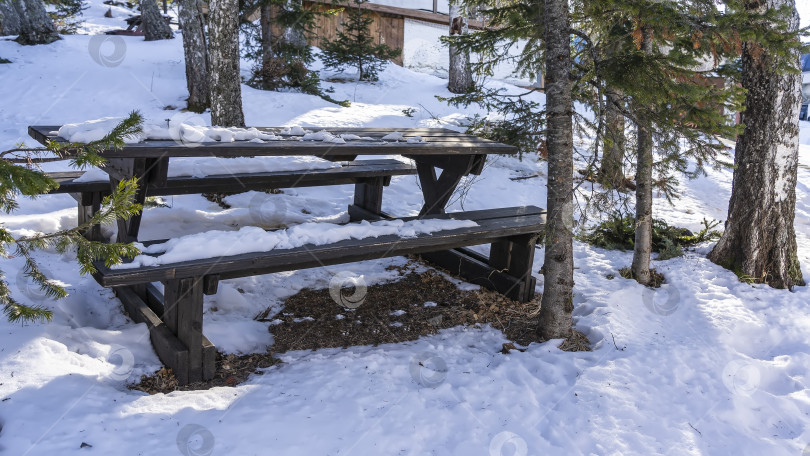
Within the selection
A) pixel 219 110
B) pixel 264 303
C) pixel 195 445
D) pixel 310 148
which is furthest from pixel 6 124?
pixel 195 445

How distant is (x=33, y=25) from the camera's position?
13156mm

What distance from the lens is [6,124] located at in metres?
8.81

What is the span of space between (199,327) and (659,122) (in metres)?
3.52

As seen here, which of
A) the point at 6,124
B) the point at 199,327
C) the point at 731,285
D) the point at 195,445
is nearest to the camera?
the point at 195,445

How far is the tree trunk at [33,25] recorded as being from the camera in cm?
1313

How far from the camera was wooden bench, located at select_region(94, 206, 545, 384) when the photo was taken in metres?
3.51

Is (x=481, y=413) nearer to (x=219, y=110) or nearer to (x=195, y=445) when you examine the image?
(x=195, y=445)

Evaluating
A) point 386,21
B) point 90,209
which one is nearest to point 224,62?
point 90,209

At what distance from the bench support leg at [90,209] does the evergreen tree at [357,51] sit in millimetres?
10149

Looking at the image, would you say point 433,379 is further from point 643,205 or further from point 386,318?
point 643,205

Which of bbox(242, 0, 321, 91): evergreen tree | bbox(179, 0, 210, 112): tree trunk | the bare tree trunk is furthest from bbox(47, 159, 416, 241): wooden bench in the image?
the bare tree trunk

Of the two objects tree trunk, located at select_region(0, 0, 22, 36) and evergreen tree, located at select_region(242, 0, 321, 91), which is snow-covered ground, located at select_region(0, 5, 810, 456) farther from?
tree trunk, located at select_region(0, 0, 22, 36)

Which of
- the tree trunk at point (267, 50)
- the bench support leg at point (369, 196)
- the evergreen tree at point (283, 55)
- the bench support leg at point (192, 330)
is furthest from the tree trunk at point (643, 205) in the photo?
the tree trunk at point (267, 50)

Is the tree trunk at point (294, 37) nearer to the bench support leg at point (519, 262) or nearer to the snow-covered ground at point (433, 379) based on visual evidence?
the snow-covered ground at point (433, 379)
